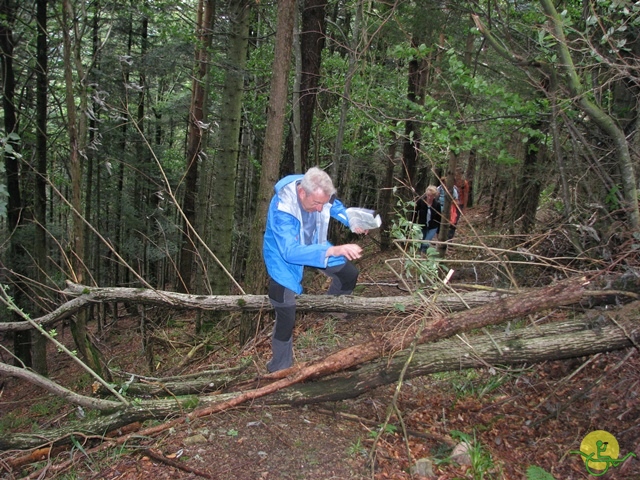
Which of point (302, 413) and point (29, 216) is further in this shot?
point (29, 216)

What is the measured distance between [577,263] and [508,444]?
2.32 meters

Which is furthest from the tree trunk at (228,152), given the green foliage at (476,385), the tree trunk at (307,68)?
the green foliage at (476,385)

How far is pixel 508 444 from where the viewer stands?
12.0 feet

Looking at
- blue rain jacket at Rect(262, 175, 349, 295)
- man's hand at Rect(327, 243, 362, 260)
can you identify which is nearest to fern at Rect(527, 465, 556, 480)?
man's hand at Rect(327, 243, 362, 260)

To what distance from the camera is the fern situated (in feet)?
10.0

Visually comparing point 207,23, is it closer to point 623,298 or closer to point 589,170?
point 589,170

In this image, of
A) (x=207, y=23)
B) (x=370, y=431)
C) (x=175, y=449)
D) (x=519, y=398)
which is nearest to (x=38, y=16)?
(x=207, y=23)

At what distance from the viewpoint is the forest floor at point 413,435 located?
3207mm

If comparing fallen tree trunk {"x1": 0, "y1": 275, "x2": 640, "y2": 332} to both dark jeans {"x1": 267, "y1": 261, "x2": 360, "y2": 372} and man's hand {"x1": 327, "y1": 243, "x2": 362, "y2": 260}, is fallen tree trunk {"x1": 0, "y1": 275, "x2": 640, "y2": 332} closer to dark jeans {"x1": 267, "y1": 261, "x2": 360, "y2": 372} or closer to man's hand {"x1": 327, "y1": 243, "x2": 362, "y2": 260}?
dark jeans {"x1": 267, "y1": 261, "x2": 360, "y2": 372}

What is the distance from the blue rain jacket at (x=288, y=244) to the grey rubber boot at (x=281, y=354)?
0.64 meters

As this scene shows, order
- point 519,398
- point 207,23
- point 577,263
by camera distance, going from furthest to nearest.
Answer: point 207,23 < point 577,263 < point 519,398

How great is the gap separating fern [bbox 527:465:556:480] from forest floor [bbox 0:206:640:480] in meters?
0.01

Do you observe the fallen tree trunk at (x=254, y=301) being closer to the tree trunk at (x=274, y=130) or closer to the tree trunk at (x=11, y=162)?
the tree trunk at (x=274, y=130)

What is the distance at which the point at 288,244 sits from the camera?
3867mm
